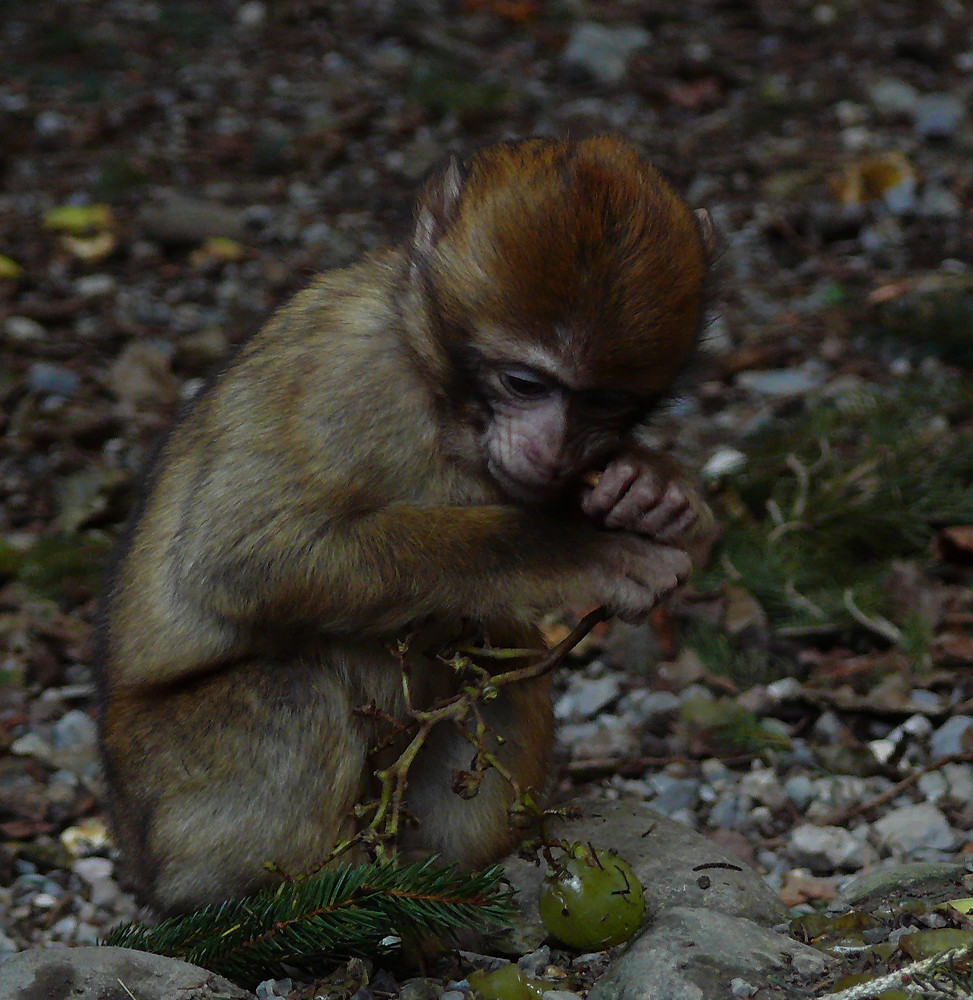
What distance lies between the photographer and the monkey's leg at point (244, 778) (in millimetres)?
3541

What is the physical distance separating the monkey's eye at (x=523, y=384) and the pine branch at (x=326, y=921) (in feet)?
3.57

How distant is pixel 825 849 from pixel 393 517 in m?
1.74

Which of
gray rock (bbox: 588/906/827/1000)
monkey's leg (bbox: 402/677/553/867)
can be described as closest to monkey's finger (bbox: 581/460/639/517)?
monkey's leg (bbox: 402/677/553/867)

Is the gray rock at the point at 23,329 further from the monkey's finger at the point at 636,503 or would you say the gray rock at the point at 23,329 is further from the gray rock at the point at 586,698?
the monkey's finger at the point at 636,503

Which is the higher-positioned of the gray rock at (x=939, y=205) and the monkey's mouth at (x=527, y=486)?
the monkey's mouth at (x=527, y=486)

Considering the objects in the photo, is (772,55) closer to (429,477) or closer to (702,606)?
(702,606)

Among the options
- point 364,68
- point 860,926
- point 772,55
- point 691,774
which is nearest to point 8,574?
point 691,774

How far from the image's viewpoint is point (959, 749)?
453cm

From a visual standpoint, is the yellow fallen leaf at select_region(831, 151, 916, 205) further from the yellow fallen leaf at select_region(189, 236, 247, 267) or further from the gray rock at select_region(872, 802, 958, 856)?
the gray rock at select_region(872, 802, 958, 856)

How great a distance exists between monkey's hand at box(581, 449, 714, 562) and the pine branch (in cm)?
89

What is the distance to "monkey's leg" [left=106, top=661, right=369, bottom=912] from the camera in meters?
3.54

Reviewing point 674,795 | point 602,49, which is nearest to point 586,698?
point 674,795

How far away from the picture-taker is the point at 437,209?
3.56 m

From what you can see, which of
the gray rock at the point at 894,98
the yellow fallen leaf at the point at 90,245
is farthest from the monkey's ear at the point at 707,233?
the gray rock at the point at 894,98
